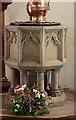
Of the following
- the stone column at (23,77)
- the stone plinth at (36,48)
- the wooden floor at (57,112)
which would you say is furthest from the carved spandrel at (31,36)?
the wooden floor at (57,112)

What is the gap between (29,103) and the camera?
1.91 m

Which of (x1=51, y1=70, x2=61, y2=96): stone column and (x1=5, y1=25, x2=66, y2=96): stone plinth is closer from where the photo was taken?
(x1=5, y1=25, x2=66, y2=96): stone plinth

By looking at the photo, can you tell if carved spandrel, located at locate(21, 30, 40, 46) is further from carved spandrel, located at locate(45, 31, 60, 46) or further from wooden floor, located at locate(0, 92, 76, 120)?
wooden floor, located at locate(0, 92, 76, 120)

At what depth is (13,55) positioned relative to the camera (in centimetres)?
207

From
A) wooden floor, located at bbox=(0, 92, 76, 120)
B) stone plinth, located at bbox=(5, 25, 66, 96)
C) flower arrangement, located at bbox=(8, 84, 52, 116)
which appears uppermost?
stone plinth, located at bbox=(5, 25, 66, 96)

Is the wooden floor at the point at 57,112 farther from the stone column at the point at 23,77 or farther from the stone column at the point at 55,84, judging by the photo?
the stone column at the point at 23,77

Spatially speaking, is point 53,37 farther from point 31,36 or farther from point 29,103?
point 29,103

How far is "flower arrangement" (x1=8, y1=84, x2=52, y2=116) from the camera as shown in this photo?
191cm

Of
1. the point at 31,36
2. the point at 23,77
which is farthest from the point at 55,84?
the point at 31,36

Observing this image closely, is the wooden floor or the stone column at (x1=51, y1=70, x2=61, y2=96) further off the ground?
the stone column at (x1=51, y1=70, x2=61, y2=96)

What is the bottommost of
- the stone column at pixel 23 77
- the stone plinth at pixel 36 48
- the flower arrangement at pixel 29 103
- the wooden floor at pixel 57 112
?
the wooden floor at pixel 57 112

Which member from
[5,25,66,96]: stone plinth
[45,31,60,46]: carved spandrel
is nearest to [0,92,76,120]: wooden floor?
[5,25,66,96]: stone plinth

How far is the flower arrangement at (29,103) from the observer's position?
1914 mm

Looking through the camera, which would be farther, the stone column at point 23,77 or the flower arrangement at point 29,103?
the stone column at point 23,77
